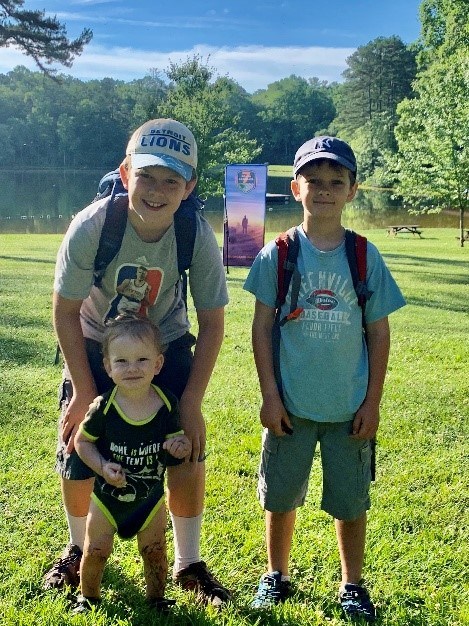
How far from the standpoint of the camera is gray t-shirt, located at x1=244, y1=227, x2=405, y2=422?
7.65 feet

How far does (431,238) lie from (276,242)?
24.6 m

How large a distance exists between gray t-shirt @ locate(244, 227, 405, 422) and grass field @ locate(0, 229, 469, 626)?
2.57 feet

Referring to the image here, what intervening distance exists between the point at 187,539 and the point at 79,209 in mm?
39075

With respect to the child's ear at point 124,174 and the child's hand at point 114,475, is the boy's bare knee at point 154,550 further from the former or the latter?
the child's ear at point 124,174

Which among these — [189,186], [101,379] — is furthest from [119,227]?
[101,379]

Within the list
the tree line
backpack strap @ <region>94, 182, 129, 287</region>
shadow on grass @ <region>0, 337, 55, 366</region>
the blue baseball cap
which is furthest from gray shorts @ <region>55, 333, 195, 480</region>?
the tree line

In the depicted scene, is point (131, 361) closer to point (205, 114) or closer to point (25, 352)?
point (25, 352)

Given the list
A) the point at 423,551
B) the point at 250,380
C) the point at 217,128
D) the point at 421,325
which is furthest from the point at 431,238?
the point at 423,551

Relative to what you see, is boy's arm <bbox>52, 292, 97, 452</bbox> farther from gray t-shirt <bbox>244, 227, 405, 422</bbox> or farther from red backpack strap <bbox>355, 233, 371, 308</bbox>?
red backpack strap <bbox>355, 233, 371, 308</bbox>

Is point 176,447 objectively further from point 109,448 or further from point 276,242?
point 276,242

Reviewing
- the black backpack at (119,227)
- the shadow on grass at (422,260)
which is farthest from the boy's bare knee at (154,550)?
the shadow on grass at (422,260)

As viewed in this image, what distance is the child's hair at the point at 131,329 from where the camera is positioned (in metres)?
2.17

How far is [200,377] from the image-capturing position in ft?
7.79

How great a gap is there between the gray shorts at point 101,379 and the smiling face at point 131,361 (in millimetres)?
214
